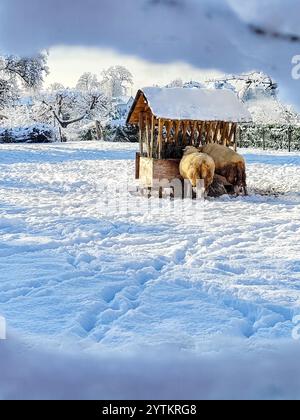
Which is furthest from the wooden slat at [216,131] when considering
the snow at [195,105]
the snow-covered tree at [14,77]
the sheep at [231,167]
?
the snow-covered tree at [14,77]

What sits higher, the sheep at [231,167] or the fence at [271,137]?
the fence at [271,137]

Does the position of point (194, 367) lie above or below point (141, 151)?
below

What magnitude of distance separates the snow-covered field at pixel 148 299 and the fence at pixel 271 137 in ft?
73.1

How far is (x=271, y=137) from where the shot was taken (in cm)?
3077

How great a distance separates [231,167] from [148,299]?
727cm

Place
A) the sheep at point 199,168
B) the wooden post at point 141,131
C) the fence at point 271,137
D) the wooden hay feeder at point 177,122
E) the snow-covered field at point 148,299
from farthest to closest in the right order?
the fence at point 271,137 → the wooden post at point 141,131 → the wooden hay feeder at point 177,122 → the sheep at point 199,168 → the snow-covered field at point 148,299

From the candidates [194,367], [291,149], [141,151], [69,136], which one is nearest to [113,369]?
[194,367]

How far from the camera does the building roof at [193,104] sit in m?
10.5

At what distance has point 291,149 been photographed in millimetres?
29375

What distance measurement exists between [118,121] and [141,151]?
89.6ft

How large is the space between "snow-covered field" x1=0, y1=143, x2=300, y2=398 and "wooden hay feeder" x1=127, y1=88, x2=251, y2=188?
7.30 ft

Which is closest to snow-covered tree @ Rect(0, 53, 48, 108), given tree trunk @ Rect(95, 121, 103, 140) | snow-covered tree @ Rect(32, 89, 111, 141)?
tree trunk @ Rect(95, 121, 103, 140)

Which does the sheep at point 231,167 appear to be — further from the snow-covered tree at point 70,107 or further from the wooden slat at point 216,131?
the snow-covered tree at point 70,107
